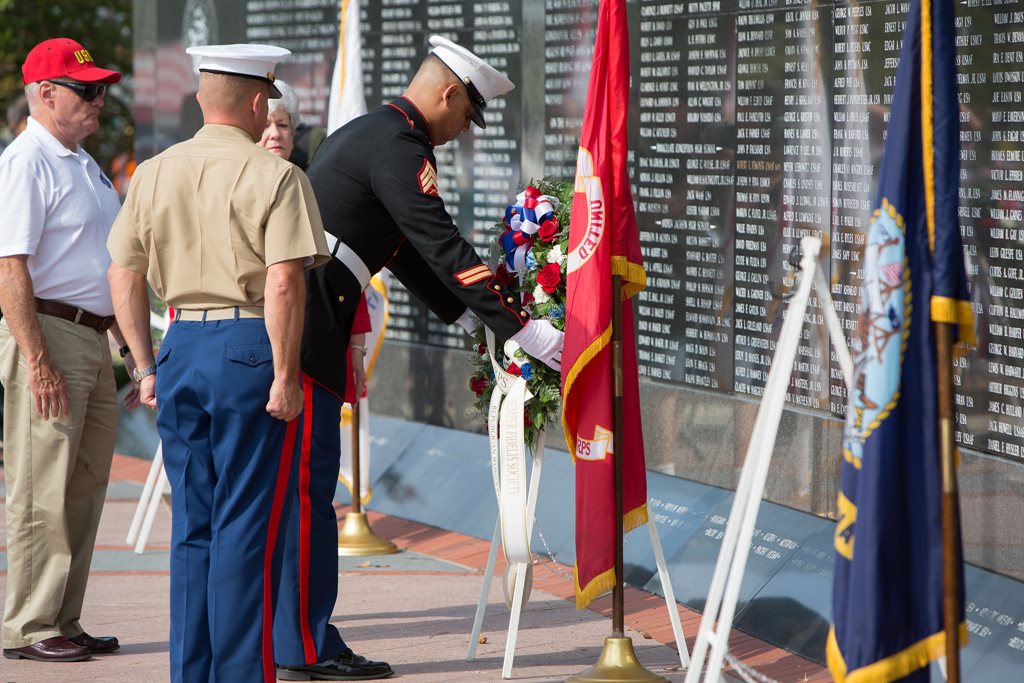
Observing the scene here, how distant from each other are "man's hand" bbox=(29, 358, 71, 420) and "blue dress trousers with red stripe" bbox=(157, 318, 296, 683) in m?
0.97

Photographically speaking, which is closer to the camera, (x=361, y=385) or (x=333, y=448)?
(x=333, y=448)

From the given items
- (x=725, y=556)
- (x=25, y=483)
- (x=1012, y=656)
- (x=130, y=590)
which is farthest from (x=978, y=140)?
(x=130, y=590)

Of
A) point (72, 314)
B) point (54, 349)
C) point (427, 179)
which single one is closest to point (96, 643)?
point (54, 349)

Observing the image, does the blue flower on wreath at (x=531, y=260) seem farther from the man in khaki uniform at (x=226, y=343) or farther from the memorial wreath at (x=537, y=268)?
the man in khaki uniform at (x=226, y=343)

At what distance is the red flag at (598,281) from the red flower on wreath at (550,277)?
13 cm

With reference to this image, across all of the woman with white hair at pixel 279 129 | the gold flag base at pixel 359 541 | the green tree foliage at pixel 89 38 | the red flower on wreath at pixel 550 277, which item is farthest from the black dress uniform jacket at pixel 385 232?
the green tree foliage at pixel 89 38

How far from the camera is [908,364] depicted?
337 centimetres

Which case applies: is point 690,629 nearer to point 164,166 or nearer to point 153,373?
point 153,373

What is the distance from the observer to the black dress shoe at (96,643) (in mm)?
5344

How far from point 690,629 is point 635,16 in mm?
2953

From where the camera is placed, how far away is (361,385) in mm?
6156

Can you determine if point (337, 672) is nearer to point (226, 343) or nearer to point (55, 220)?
point (226, 343)

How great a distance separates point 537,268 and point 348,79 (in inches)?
114

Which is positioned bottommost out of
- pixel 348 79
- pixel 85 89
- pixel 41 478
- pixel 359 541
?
pixel 359 541
